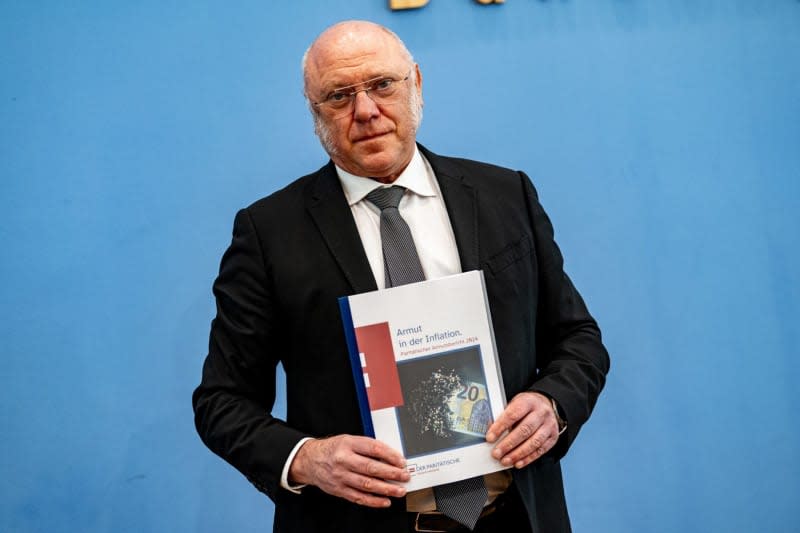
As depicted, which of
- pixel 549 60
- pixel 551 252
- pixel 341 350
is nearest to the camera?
pixel 341 350

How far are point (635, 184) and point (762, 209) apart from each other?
15.9 inches

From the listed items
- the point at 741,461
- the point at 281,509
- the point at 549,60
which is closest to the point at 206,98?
the point at 549,60

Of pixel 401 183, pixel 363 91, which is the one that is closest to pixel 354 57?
pixel 363 91

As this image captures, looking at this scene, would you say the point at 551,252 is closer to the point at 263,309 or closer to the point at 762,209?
the point at 263,309

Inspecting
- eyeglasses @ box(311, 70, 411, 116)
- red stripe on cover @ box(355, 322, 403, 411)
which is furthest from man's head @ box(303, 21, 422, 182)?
red stripe on cover @ box(355, 322, 403, 411)

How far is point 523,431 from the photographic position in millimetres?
1265

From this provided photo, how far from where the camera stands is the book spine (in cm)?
125

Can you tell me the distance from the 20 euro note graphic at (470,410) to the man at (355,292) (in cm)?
3

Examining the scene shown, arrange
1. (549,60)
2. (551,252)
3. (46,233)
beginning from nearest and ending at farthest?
(551,252) → (46,233) → (549,60)

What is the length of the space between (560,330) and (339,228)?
0.45 m

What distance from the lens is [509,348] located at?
141 centimetres

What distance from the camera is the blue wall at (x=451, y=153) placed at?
6.52 ft

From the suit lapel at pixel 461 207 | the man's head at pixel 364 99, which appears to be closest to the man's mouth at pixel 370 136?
the man's head at pixel 364 99

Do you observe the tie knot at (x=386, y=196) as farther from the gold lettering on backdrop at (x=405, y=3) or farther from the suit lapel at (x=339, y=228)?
the gold lettering on backdrop at (x=405, y=3)
